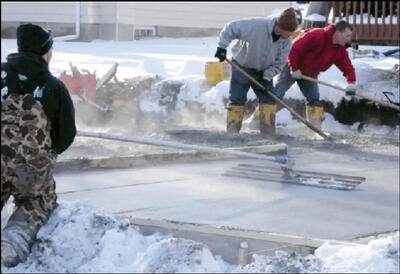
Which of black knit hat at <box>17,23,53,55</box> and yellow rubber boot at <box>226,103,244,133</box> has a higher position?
black knit hat at <box>17,23,53,55</box>

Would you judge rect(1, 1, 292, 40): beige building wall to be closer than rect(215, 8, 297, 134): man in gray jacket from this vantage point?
No

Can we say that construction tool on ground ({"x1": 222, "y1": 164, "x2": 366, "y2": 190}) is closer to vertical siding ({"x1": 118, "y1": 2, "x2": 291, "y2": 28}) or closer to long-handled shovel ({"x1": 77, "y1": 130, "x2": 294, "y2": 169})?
long-handled shovel ({"x1": 77, "y1": 130, "x2": 294, "y2": 169})

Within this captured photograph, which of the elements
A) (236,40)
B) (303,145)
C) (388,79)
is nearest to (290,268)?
(303,145)

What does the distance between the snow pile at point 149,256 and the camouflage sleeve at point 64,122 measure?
457 mm

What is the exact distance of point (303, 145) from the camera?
9078mm

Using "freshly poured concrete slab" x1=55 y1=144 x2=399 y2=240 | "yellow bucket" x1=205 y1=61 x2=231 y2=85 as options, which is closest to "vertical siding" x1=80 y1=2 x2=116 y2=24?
"yellow bucket" x1=205 y1=61 x2=231 y2=85

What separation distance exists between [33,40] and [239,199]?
7.57 ft

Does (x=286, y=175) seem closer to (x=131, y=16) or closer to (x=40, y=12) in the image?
(x=40, y=12)

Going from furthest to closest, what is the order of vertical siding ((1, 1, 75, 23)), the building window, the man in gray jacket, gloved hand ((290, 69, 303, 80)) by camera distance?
the building window
vertical siding ((1, 1, 75, 23))
gloved hand ((290, 69, 303, 80))
the man in gray jacket

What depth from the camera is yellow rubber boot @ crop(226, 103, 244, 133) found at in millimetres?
9859

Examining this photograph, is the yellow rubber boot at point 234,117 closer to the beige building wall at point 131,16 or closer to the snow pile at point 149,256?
the beige building wall at point 131,16

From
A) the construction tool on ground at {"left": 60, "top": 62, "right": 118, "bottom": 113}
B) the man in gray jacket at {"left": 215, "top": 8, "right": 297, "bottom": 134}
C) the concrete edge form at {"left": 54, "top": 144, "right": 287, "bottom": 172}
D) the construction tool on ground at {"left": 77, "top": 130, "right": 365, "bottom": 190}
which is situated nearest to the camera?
the construction tool on ground at {"left": 77, "top": 130, "right": 365, "bottom": 190}

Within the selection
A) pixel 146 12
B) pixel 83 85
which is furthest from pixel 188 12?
pixel 83 85

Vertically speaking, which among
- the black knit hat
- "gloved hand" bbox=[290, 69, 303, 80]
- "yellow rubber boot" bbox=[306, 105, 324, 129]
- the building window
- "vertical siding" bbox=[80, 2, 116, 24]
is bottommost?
"yellow rubber boot" bbox=[306, 105, 324, 129]
